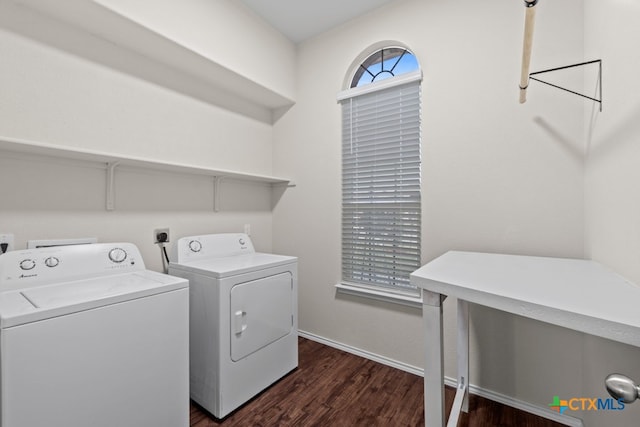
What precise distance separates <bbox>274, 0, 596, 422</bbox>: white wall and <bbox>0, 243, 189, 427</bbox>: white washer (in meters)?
1.38

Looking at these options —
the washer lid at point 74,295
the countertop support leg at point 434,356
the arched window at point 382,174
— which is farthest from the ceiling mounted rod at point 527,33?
Result: the washer lid at point 74,295

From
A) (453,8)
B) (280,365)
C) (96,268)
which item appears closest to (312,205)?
(280,365)

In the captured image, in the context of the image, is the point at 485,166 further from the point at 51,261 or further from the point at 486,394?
the point at 51,261

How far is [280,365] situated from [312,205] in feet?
4.14

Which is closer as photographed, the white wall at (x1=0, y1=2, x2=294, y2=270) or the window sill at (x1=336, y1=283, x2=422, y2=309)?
the white wall at (x1=0, y1=2, x2=294, y2=270)

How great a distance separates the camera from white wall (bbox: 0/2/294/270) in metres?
1.41

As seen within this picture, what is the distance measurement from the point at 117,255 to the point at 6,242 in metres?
0.45

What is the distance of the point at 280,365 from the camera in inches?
75.0

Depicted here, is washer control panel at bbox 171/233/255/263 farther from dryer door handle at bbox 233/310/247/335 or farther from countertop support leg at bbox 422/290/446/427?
countertop support leg at bbox 422/290/446/427

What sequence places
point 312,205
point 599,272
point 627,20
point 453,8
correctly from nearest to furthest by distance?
point 627,20 → point 599,272 → point 453,8 → point 312,205

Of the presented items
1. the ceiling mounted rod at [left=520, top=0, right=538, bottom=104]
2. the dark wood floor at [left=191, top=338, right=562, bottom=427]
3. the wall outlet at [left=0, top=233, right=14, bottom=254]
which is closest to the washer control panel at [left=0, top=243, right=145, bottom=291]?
the wall outlet at [left=0, top=233, right=14, bottom=254]

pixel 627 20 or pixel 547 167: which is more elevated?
pixel 627 20

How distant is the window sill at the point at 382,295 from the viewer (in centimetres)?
199

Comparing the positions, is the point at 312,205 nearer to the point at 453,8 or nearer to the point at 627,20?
the point at 453,8
